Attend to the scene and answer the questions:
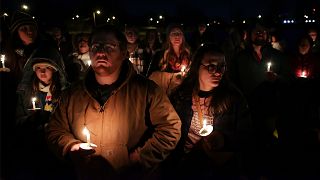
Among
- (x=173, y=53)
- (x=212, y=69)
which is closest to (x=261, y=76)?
(x=173, y=53)

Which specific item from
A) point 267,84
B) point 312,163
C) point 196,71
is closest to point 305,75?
point 267,84

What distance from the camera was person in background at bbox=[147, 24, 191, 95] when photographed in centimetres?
541

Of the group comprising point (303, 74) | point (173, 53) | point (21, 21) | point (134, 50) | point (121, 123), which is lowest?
point (121, 123)

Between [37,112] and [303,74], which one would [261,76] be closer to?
[303,74]

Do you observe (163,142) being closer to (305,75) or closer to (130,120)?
(130,120)

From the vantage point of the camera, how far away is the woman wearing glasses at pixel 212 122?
331cm

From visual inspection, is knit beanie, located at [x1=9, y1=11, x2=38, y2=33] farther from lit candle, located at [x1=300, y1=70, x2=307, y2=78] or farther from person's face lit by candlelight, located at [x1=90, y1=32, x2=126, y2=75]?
lit candle, located at [x1=300, y1=70, x2=307, y2=78]

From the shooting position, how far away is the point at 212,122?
A: 3.47 meters

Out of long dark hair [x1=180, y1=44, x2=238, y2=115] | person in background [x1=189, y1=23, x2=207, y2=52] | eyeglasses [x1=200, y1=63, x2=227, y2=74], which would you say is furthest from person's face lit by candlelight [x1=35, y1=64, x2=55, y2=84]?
person in background [x1=189, y1=23, x2=207, y2=52]

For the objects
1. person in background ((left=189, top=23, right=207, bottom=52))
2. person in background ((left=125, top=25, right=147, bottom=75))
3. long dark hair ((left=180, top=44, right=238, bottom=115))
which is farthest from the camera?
person in background ((left=189, top=23, right=207, bottom=52))

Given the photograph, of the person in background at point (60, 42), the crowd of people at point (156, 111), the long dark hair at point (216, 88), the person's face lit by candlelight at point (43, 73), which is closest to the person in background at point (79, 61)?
the crowd of people at point (156, 111)

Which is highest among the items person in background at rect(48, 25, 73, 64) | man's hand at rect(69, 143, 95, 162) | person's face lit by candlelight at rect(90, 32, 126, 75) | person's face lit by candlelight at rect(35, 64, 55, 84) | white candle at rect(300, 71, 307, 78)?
person in background at rect(48, 25, 73, 64)

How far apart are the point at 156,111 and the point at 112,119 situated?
39 cm

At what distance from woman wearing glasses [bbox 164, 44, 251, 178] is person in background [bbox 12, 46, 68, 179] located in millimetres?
→ 1873
